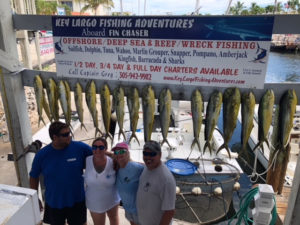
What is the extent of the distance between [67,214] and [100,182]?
1.95 feet

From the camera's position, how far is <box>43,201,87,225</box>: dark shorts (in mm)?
2561

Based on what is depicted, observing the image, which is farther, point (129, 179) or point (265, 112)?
point (129, 179)

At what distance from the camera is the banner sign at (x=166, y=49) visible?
210 centimetres

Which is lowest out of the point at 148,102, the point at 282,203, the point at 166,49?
the point at 282,203

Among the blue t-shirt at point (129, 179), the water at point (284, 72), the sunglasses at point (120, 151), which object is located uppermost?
the sunglasses at point (120, 151)

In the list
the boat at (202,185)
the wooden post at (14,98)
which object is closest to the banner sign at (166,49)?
the wooden post at (14,98)

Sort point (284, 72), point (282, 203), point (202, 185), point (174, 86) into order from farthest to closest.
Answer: point (284, 72) → point (202, 185) → point (282, 203) → point (174, 86)

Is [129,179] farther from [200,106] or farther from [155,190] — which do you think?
[200,106]

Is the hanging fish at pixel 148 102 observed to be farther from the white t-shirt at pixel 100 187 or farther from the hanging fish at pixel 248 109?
the hanging fish at pixel 248 109

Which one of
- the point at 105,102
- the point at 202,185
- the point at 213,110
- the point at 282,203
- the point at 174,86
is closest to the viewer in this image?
the point at 213,110

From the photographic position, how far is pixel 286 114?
6.88 ft

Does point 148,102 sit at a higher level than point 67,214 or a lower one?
higher

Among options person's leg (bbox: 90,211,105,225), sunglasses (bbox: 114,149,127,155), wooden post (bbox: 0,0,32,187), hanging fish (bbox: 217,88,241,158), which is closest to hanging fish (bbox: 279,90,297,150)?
hanging fish (bbox: 217,88,241,158)

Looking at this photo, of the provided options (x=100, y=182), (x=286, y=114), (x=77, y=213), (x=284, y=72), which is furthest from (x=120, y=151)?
(x=284, y=72)
